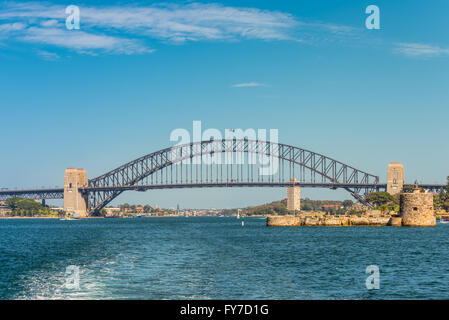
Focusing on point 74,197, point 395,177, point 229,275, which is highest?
point 395,177

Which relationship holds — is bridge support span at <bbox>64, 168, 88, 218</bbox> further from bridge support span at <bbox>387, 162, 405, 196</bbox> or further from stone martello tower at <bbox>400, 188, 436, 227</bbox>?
stone martello tower at <bbox>400, 188, 436, 227</bbox>

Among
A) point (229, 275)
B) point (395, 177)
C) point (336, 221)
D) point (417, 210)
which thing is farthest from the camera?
point (395, 177)

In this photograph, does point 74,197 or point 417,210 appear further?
point 74,197

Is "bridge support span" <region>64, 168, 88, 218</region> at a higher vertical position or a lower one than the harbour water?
higher

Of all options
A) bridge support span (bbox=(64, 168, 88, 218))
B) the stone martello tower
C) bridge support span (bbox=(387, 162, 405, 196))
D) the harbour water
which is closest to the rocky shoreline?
the stone martello tower

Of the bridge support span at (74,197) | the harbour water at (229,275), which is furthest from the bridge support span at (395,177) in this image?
the harbour water at (229,275)

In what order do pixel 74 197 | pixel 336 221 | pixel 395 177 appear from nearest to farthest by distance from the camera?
pixel 336 221
pixel 395 177
pixel 74 197

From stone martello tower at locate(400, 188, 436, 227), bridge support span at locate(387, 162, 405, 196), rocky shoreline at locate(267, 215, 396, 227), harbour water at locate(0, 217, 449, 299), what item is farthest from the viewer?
bridge support span at locate(387, 162, 405, 196)

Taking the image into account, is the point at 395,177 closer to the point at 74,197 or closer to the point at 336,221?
the point at 336,221

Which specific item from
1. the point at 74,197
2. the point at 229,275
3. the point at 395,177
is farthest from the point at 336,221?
the point at 74,197

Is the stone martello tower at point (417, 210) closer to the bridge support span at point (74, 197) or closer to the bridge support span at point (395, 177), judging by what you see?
the bridge support span at point (395, 177)

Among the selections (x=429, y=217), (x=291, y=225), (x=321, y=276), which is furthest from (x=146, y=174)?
(x=321, y=276)
